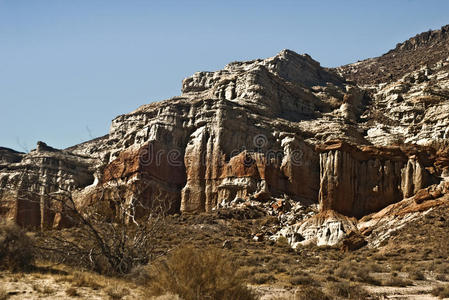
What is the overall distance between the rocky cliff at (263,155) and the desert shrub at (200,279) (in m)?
29.9

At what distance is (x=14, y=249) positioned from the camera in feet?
52.0

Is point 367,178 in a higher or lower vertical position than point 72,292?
higher

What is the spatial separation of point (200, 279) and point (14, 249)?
7586 millimetres

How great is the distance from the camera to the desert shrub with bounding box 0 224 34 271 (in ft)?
50.7

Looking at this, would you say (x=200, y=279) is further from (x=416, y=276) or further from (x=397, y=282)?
(x=416, y=276)

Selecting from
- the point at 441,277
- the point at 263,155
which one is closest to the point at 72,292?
the point at 441,277

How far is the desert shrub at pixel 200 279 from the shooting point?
11.8 metres

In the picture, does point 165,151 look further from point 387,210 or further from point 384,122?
point 384,122

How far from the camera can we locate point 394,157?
53.4 metres

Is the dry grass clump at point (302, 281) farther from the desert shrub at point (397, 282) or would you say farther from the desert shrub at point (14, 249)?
the desert shrub at point (14, 249)

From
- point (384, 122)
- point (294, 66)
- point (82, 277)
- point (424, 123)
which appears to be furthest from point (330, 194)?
point (294, 66)

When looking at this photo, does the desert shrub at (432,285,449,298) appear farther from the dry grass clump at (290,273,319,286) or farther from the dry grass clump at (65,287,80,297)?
the dry grass clump at (65,287,80,297)

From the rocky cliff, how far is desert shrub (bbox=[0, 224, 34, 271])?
25813 mm

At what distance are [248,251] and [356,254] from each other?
347 inches
